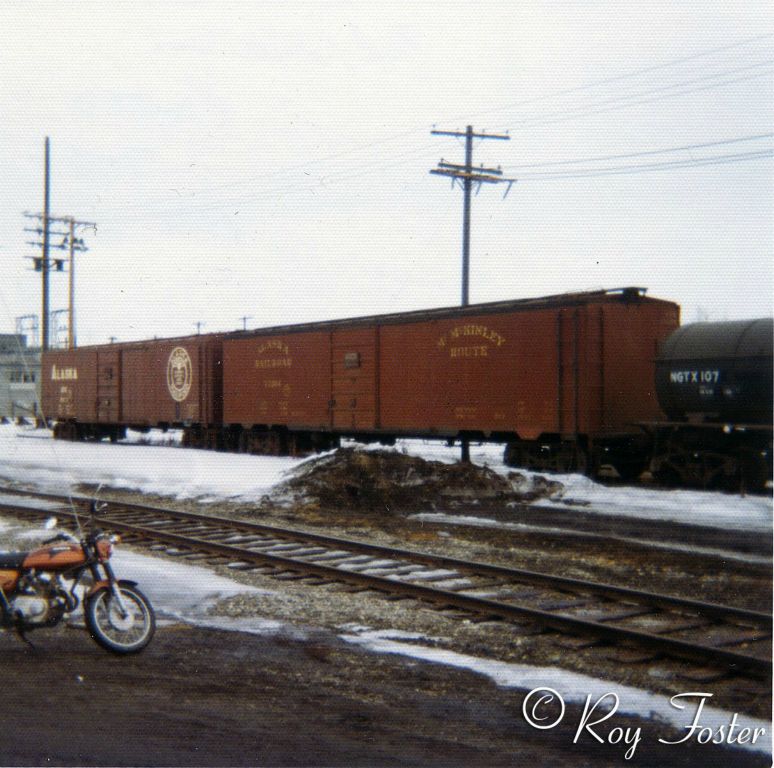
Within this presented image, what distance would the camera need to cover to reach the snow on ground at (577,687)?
495 cm

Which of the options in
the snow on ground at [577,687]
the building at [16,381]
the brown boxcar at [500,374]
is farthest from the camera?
the brown boxcar at [500,374]

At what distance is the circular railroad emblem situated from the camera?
85.6 feet

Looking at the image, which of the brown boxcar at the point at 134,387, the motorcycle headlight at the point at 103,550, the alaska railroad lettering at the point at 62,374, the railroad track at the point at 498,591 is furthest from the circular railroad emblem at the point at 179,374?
the motorcycle headlight at the point at 103,550

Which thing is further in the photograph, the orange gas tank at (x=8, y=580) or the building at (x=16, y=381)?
the building at (x=16, y=381)

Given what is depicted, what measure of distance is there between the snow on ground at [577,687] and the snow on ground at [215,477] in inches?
164

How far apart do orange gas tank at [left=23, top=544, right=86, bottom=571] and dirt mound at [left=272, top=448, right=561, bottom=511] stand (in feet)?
29.1

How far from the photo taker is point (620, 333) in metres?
16.8

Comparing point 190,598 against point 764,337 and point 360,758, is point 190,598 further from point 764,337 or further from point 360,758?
point 764,337

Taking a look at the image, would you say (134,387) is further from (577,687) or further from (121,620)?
(577,687)

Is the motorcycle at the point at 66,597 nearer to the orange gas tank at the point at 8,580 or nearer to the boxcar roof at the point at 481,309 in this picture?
the orange gas tank at the point at 8,580

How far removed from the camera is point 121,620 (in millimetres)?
6188

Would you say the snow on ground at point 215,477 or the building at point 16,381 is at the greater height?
the building at point 16,381

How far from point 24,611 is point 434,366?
1375cm

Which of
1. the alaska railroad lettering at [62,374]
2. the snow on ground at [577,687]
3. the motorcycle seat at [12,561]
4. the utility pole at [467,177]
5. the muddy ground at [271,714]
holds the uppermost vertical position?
the utility pole at [467,177]
